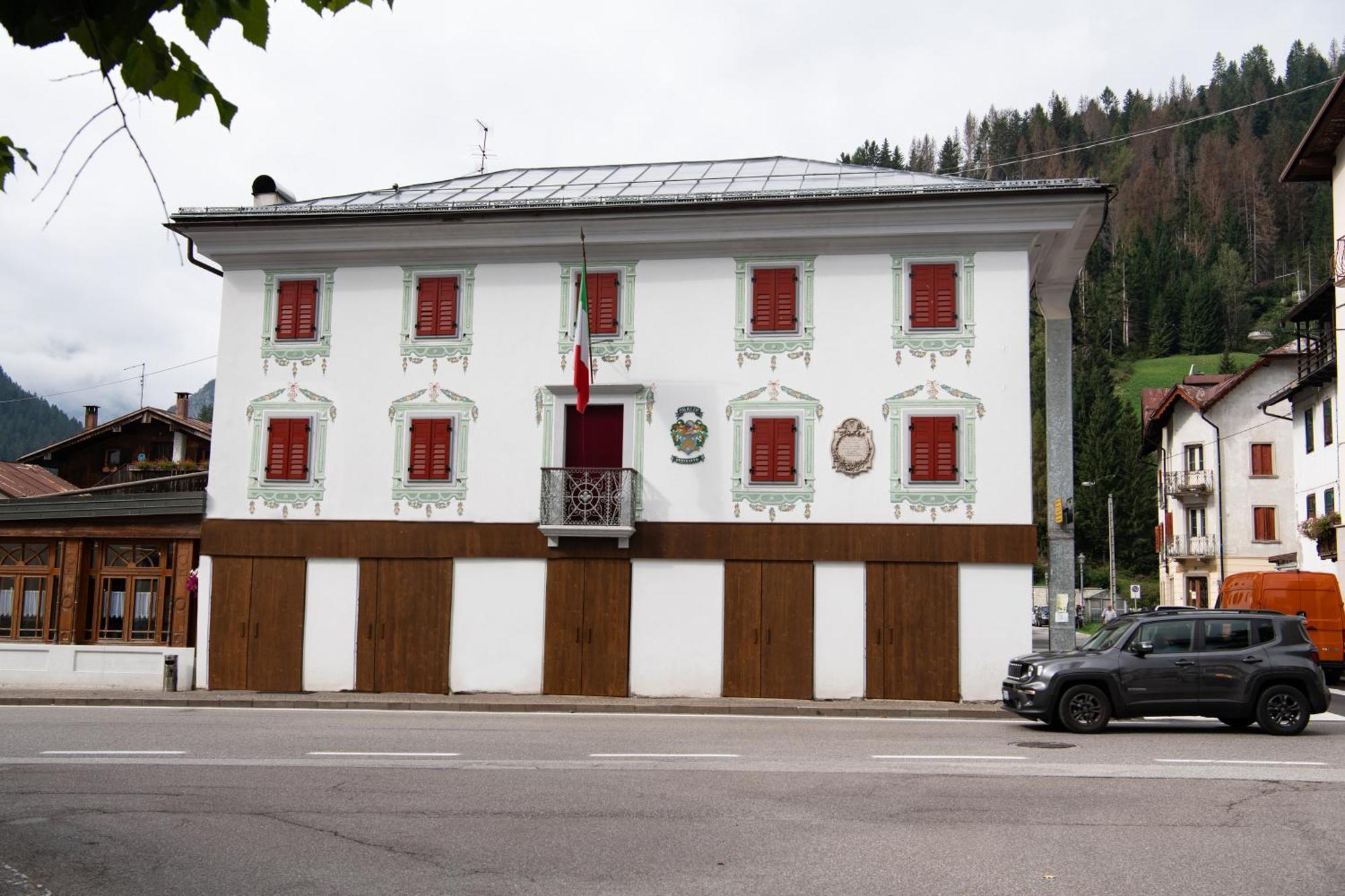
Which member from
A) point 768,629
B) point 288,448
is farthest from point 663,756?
point 288,448

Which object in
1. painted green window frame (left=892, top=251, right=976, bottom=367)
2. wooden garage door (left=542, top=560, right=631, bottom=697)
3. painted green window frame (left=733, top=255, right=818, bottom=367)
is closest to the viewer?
painted green window frame (left=892, top=251, right=976, bottom=367)

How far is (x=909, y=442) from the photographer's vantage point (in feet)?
75.3

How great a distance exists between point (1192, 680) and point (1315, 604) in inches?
663

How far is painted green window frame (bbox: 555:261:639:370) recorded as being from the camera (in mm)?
24125

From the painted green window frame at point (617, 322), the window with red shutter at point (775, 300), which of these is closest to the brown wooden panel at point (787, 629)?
the window with red shutter at point (775, 300)

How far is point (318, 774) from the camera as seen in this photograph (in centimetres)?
1234

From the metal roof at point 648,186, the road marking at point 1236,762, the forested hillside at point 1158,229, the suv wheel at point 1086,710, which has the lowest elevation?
the road marking at point 1236,762

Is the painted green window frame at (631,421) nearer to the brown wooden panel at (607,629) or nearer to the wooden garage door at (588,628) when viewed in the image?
the brown wooden panel at (607,629)

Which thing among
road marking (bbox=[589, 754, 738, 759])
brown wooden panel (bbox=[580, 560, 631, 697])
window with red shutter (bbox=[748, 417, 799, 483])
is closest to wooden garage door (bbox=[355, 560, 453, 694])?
brown wooden panel (bbox=[580, 560, 631, 697])

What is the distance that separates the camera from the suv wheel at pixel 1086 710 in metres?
16.6

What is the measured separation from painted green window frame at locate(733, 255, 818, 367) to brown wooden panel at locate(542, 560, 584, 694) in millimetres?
5243

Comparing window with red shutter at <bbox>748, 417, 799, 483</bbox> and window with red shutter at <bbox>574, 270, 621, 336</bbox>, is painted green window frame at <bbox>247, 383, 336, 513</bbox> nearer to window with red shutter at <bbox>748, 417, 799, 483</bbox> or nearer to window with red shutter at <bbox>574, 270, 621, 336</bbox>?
window with red shutter at <bbox>574, 270, 621, 336</bbox>

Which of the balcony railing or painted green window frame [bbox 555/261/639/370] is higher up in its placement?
painted green window frame [bbox 555/261/639/370]

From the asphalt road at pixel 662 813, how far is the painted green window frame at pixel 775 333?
9.05m
